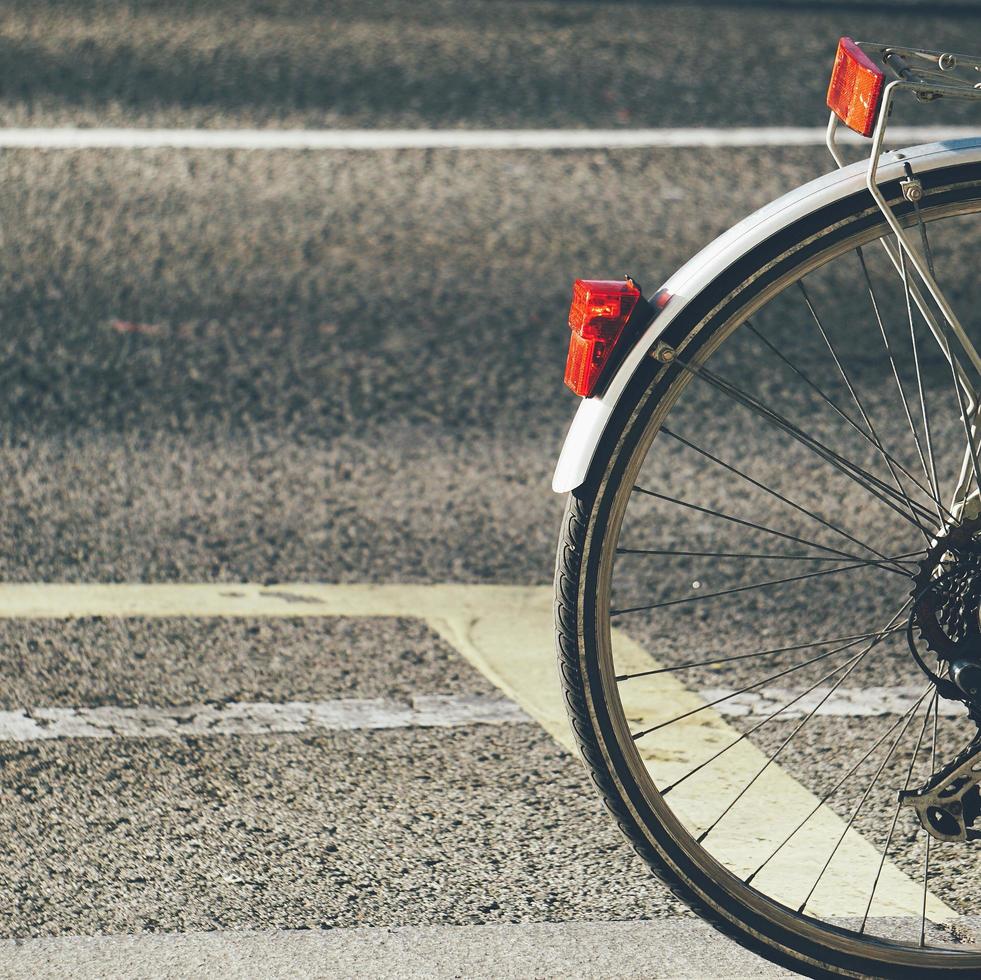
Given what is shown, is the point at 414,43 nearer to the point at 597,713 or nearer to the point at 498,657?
the point at 498,657

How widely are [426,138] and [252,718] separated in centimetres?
376

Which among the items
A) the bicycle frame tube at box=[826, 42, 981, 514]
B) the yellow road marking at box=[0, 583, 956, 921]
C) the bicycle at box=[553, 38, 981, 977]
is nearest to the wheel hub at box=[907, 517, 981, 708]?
the bicycle at box=[553, 38, 981, 977]

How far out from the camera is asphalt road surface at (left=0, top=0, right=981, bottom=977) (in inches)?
107

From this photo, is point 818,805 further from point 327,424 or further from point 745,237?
point 327,424

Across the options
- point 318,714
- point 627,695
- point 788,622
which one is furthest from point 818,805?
point 318,714

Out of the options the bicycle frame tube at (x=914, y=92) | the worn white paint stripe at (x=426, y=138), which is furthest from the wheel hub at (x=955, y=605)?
the worn white paint stripe at (x=426, y=138)

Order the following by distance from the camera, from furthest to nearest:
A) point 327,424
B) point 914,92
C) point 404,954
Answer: point 327,424, point 404,954, point 914,92

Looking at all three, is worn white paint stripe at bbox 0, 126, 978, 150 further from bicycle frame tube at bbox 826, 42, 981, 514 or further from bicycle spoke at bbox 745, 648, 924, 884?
bicycle frame tube at bbox 826, 42, 981, 514

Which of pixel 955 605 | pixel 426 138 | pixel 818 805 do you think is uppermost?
pixel 955 605

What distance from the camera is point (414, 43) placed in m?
7.48

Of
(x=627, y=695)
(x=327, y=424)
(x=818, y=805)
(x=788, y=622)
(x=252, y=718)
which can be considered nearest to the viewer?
(x=818, y=805)

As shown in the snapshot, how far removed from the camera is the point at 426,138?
6.42 metres

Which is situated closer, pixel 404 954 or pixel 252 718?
pixel 404 954

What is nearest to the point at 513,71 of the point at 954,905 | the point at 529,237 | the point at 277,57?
the point at 277,57
